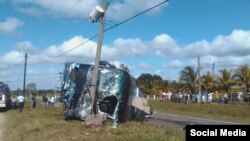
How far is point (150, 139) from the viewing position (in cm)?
1321

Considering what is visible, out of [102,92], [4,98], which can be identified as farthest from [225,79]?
[102,92]

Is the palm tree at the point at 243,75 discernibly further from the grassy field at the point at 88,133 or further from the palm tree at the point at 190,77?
the grassy field at the point at 88,133

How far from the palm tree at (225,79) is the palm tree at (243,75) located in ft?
2.90

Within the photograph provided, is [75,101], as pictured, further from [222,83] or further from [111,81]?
[222,83]

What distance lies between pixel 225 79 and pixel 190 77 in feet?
27.1

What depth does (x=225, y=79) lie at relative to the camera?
192 ft

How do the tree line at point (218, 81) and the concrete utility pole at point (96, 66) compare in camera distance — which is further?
the tree line at point (218, 81)

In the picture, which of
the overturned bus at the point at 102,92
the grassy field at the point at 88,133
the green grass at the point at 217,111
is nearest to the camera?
the grassy field at the point at 88,133

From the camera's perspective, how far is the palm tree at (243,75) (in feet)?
181

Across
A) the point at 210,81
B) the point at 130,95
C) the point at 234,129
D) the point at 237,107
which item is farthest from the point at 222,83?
the point at 234,129

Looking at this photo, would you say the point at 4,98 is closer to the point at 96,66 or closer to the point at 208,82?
the point at 96,66

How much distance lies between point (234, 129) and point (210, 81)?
58.9 meters

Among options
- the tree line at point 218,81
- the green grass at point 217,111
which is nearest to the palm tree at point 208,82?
the tree line at point 218,81

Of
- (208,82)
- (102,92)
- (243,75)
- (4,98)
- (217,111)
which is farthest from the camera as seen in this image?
(208,82)
